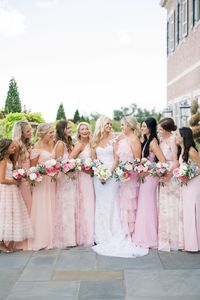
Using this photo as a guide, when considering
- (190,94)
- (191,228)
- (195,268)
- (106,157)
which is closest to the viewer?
(195,268)

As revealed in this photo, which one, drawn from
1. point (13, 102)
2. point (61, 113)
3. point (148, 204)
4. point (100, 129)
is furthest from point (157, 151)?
point (61, 113)

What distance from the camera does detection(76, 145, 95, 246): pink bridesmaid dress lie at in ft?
25.0

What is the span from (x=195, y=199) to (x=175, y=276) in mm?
1502

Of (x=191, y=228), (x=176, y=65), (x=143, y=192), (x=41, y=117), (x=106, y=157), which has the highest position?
(x=176, y=65)

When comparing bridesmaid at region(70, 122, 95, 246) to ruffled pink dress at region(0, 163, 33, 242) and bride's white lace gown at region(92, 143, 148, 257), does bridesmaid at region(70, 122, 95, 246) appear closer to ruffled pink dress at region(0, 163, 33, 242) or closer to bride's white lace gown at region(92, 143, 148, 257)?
bride's white lace gown at region(92, 143, 148, 257)

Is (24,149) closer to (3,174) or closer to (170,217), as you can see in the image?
(3,174)

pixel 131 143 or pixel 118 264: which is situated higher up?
pixel 131 143

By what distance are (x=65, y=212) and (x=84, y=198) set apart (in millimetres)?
354

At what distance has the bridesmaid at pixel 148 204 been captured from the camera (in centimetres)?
742

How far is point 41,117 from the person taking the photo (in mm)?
20047

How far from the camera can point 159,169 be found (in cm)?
722

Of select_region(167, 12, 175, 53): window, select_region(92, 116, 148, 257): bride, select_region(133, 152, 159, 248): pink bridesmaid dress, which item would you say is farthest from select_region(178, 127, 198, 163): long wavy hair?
select_region(167, 12, 175, 53): window

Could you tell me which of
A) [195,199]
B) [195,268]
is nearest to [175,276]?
[195,268]

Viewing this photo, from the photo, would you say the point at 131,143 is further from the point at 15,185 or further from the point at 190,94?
the point at 190,94
